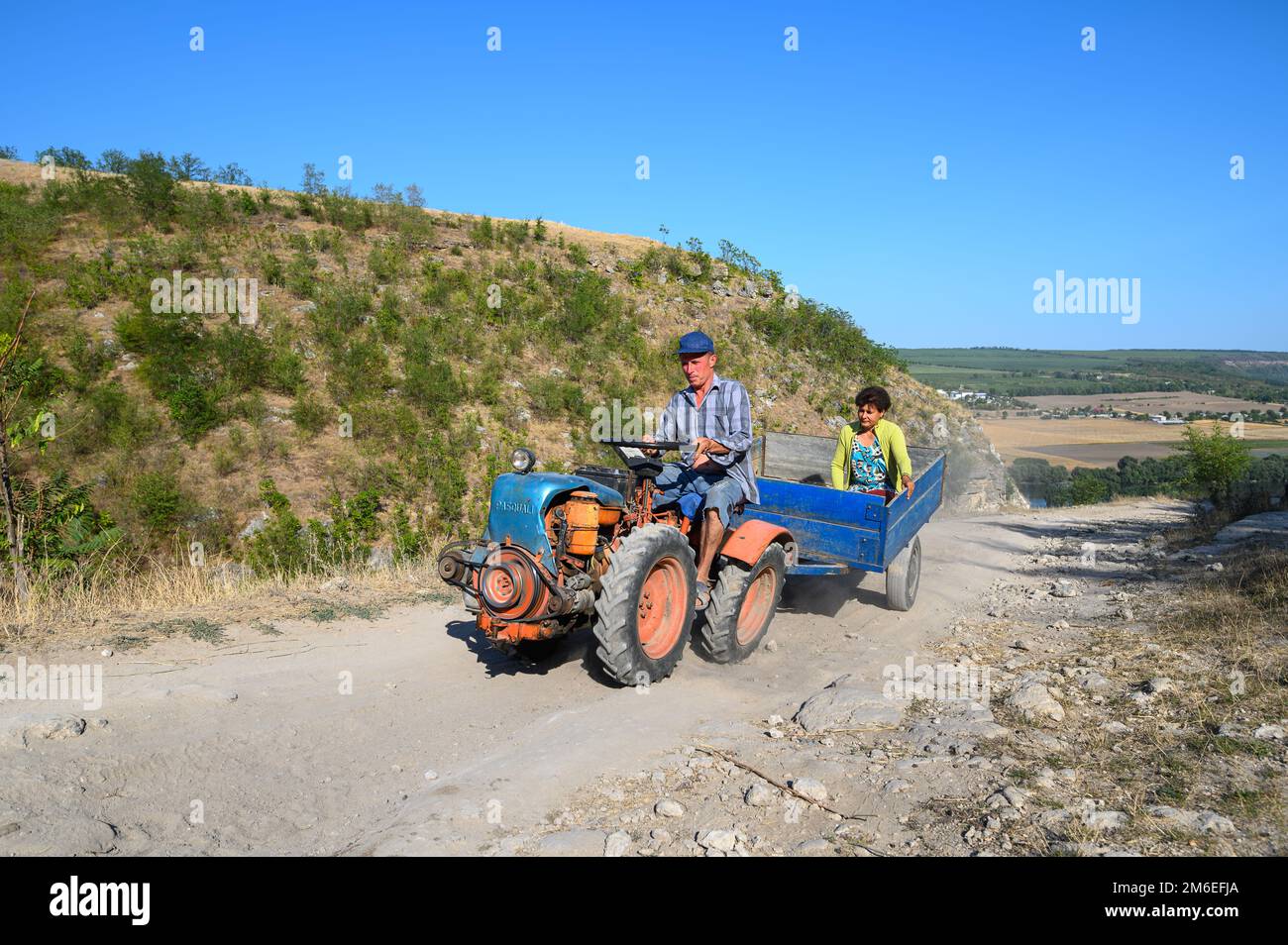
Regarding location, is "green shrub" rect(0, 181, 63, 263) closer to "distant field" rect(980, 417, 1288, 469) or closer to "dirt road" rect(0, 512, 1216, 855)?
"dirt road" rect(0, 512, 1216, 855)

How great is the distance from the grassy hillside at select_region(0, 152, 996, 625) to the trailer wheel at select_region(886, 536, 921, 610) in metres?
7.84

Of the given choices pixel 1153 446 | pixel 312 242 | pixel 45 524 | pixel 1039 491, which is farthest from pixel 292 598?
pixel 1153 446

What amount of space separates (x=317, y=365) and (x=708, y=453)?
45.9ft

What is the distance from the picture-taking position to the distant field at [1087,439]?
2680cm

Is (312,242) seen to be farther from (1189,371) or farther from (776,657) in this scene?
(1189,371)

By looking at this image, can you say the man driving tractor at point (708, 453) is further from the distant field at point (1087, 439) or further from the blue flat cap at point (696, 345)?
the distant field at point (1087, 439)

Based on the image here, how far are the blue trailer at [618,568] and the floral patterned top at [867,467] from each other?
1158 millimetres

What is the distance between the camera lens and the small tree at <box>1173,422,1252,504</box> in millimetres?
17672

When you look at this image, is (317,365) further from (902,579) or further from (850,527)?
(902,579)

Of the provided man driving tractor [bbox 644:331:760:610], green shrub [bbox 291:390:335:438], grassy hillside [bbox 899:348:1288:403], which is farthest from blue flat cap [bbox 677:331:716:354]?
grassy hillside [bbox 899:348:1288:403]

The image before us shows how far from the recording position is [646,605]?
18.2 feet

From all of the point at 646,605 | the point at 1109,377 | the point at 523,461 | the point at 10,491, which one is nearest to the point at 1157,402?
the point at 1109,377

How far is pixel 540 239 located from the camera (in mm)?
26531

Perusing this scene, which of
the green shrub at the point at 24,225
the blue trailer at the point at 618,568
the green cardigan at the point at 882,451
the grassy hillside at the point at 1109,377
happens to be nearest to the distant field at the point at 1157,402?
the grassy hillside at the point at 1109,377
